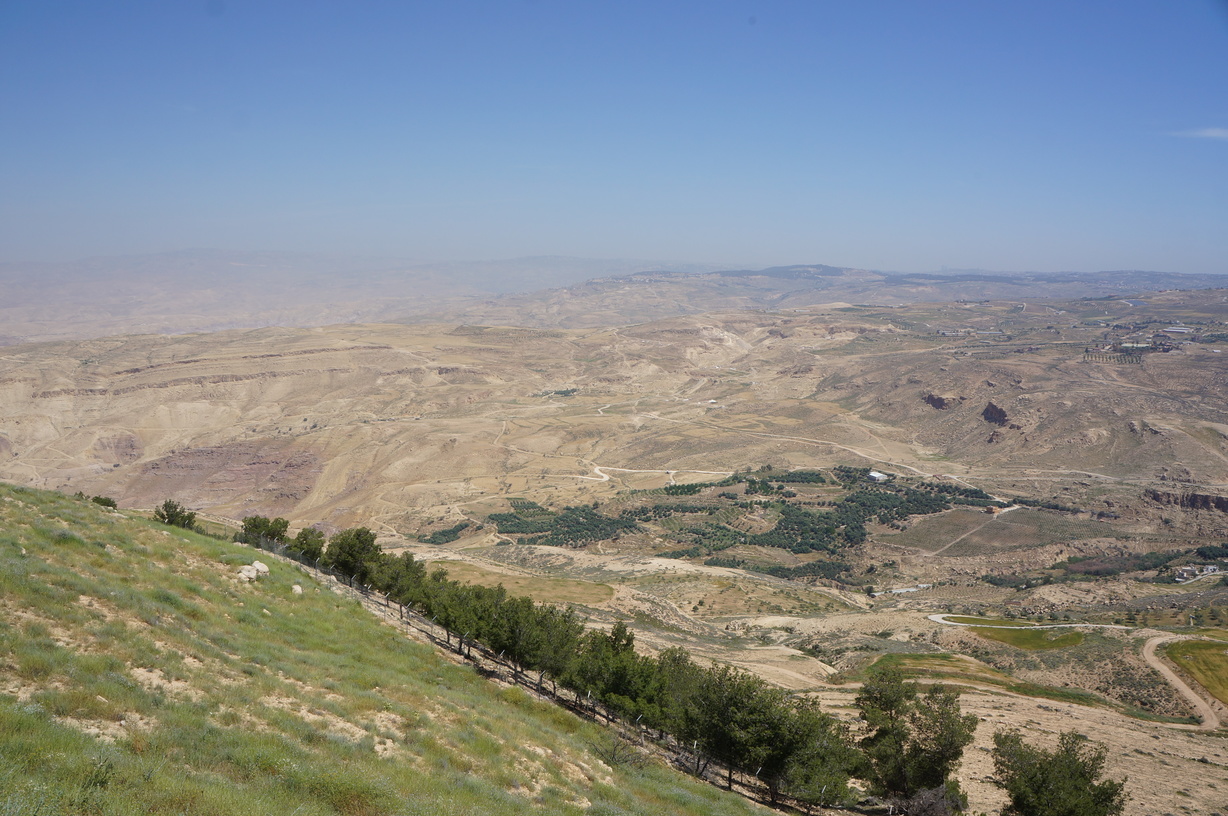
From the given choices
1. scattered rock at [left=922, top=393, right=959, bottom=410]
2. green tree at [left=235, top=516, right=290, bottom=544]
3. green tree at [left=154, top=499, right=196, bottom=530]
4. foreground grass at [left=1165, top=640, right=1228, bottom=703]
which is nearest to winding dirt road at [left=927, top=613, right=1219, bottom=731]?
foreground grass at [left=1165, top=640, right=1228, bottom=703]

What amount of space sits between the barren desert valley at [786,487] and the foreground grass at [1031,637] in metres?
0.27

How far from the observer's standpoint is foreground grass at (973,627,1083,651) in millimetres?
47406

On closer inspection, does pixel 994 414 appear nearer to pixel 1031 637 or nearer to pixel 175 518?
pixel 1031 637

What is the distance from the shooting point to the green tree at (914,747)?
2173 centimetres

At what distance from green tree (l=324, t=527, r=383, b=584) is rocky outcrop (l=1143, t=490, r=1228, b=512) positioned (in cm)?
10153

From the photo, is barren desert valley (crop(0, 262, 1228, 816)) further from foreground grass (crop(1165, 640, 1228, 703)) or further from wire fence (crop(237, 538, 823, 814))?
wire fence (crop(237, 538, 823, 814))

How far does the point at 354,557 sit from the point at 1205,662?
5386cm

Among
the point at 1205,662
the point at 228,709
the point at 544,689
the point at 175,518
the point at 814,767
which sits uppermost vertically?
the point at 228,709

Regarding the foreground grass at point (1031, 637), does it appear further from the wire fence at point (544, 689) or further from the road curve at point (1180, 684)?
the wire fence at point (544, 689)

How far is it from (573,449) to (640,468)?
53.5 feet

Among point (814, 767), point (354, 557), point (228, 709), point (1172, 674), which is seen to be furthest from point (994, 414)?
point (228, 709)

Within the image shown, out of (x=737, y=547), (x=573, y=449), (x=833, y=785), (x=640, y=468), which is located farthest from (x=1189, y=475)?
(x=833, y=785)

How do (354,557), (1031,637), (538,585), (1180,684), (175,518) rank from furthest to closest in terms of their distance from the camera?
(538,585) → (1031,637) → (1180,684) → (354,557) → (175,518)

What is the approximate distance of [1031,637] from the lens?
1948 inches
